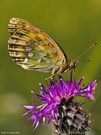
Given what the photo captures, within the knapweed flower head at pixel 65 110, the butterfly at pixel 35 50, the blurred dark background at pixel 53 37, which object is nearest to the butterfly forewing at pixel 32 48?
the butterfly at pixel 35 50

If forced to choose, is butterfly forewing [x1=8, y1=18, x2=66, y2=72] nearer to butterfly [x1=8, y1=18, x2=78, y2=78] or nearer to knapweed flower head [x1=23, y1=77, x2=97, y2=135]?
butterfly [x1=8, y1=18, x2=78, y2=78]

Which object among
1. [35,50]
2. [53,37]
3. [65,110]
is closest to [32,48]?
[35,50]

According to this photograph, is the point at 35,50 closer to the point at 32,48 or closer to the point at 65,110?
the point at 32,48

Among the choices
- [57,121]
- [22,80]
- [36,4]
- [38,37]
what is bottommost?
[57,121]

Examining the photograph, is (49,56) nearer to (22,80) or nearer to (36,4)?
(22,80)

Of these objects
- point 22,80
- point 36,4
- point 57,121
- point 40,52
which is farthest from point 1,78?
point 57,121

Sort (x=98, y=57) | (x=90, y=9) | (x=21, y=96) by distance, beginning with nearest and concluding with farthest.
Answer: (x=98, y=57), (x=21, y=96), (x=90, y=9)

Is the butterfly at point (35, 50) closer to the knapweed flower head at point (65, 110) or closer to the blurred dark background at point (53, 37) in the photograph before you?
the knapweed flower head at point (65, 110)

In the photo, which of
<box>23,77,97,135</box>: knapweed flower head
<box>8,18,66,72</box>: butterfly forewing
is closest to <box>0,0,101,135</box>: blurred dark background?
<box>8,18,66,72</box>: butterfly forewing
